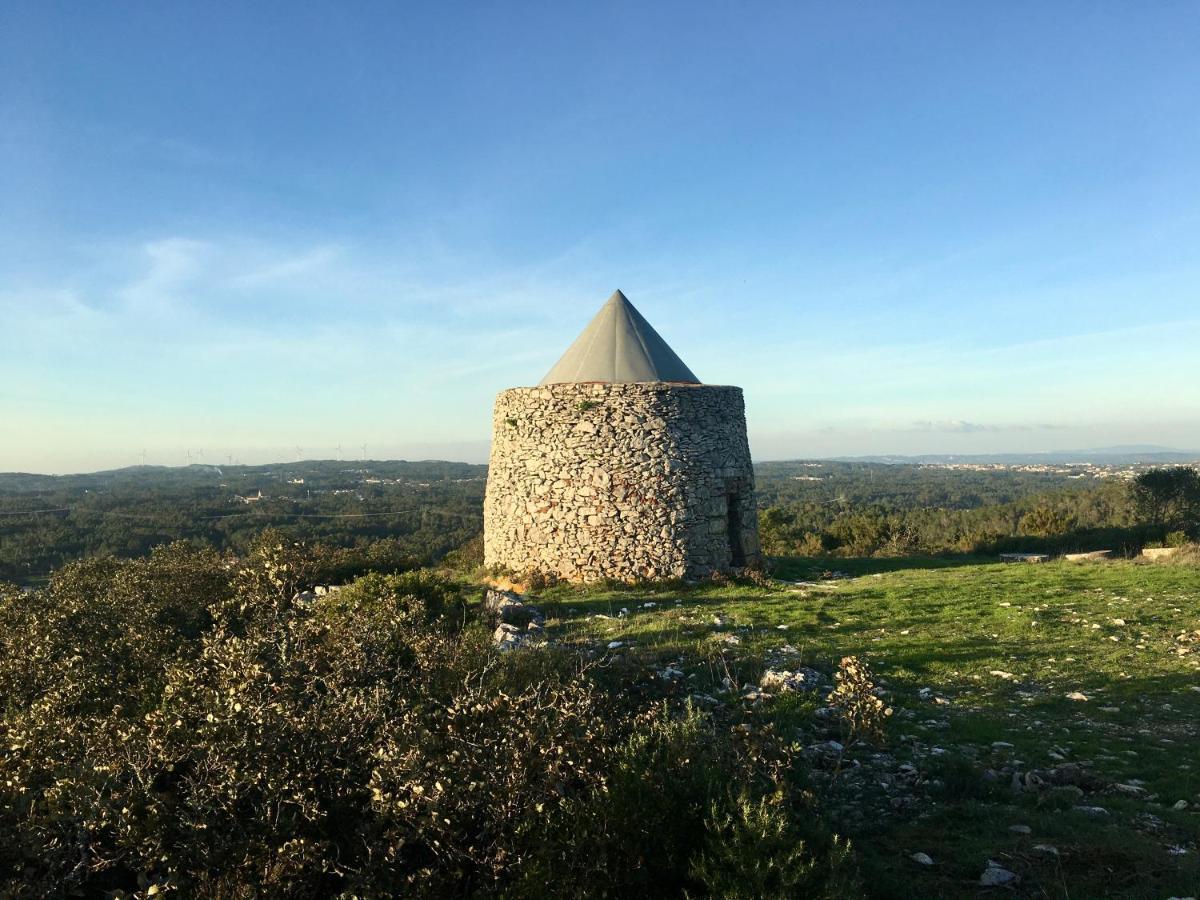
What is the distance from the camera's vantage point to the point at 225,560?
374 inches

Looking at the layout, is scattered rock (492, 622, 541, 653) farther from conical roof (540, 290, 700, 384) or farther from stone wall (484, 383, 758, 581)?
conical roof (540, 290, 700, 384)

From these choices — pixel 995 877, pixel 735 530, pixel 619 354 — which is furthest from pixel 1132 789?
pixel 619 354

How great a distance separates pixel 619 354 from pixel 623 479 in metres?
3.02

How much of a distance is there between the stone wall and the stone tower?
0.7 inches

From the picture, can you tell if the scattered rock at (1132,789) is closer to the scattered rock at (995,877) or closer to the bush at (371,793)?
the scattered rock at (995,877)

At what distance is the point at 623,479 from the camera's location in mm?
12023

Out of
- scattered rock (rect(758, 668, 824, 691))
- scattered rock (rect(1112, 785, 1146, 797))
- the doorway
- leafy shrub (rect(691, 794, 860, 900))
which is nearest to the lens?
leafy shrub (rect(691, 794, 860, 900))

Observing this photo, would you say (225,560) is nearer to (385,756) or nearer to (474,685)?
(474,685)

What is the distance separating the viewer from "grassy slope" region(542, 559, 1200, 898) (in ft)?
12.5

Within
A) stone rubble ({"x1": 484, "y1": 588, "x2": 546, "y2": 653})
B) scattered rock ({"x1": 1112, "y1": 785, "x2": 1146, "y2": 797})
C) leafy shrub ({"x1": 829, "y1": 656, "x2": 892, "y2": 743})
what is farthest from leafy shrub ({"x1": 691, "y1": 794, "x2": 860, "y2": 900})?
stone rubble ({"x1": 484, "y1": 588, "x2": 546, "y2": 653})

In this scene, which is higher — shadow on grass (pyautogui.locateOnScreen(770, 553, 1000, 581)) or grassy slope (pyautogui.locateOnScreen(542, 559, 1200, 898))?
grassy slope (pyautogui.locateOnScreen(542, 559, 1200, 898))

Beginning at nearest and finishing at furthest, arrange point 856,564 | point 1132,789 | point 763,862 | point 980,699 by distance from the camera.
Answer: point 763,862
point 1132,789
point 980,699
point 856,564

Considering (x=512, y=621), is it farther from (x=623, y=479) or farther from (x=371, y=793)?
(x=371, y=793)

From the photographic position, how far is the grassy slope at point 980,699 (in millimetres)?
3814
